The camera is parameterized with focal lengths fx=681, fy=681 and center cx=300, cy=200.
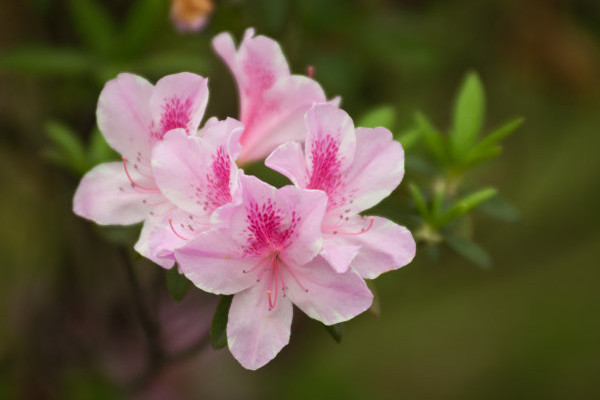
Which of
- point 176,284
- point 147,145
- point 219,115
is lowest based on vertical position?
point 219,115

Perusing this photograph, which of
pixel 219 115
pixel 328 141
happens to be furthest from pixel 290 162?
pixel 219 115

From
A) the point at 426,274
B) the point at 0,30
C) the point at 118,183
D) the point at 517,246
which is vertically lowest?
the point at 426,274

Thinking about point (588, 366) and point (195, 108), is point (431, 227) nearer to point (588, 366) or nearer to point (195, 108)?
point (195, 108)

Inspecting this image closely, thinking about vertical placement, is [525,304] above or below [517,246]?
below

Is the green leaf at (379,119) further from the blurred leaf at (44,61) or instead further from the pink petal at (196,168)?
the blurred leaf at (44,61)

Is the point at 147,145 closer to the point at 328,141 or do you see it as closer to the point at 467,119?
the point at 328,141

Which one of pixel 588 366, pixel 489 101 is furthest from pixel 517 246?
pixel 588 366

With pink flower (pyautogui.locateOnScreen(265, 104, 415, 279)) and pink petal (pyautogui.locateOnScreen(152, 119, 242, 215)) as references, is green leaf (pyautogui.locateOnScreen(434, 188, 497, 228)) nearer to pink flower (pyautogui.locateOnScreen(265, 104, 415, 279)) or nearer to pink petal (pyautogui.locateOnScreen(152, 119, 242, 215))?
pink flower (pyautogui.locateOnScreen(265, 104, 415, 279))
